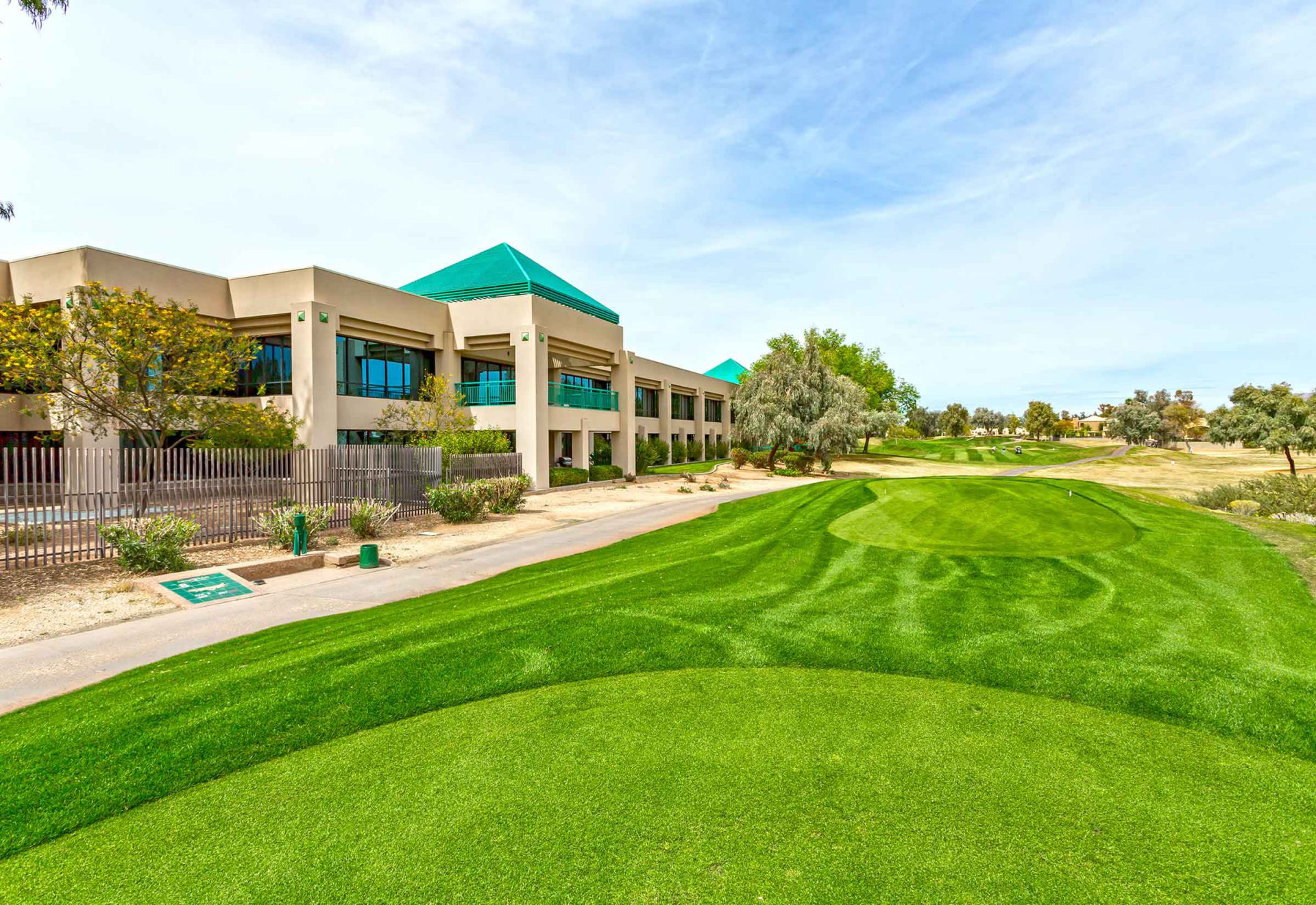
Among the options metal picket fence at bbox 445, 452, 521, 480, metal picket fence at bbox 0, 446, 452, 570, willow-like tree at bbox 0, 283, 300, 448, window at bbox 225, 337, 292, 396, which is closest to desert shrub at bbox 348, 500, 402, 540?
metal picket fence at bbox 0, 446, 452, 570

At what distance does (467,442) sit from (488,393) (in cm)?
520

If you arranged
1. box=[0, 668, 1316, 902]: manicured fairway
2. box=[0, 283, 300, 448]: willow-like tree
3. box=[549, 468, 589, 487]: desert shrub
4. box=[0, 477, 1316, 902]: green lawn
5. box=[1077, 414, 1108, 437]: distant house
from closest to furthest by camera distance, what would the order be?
box=[0, 668, 1316, 902]: manicured fairway → box=[0, 477, 1316, 902]: green lawn → box=[0, 283, 300, 448]: willow-like tree → box=[549, 468, 589, 487]: desert shrub → box=[1077, 414, 1108, 437]: distant house

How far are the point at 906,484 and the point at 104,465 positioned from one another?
19.3 meters

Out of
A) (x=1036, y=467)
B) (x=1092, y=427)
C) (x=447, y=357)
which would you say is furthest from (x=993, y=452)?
(x=1092, y=427)

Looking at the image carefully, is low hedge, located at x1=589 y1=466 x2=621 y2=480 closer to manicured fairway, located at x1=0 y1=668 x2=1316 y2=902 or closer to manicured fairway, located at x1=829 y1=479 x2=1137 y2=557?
manicured fairway, located at x1=829 y1=479 x2=1137 y2=557

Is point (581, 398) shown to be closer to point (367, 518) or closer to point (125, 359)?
point (367, 518)

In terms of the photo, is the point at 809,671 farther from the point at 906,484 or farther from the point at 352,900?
the point at 906,484

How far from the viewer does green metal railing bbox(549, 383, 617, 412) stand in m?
28.8

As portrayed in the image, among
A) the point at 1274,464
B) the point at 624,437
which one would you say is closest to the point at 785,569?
the point at 624,437

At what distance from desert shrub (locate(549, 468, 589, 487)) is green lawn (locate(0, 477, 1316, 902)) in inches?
803

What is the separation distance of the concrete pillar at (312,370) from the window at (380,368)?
2048 mm

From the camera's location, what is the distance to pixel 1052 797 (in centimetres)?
344

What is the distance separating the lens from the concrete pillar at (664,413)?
46.8 meters

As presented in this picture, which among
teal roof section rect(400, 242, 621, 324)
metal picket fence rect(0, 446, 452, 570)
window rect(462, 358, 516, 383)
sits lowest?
metal picket fence rect(0, 446, 452, 570)
